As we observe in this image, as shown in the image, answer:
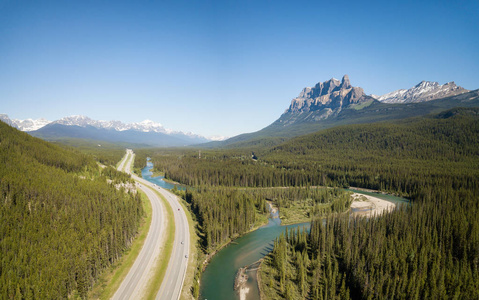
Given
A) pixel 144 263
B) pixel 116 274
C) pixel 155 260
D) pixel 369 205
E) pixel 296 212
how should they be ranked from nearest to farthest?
pixel 116 274 → pixel 144 263 → pixel 155 260 → pixel 296 212 → pixel 369 205

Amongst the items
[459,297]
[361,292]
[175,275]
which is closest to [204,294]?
[175,275]

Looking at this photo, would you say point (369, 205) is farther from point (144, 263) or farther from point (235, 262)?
point (144, 263)

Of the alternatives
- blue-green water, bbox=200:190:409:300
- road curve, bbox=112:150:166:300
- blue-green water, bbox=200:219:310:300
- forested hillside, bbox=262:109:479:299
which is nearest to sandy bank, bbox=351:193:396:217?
forested hillside, bbox=262:109:479:299

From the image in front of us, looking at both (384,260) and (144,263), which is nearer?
(384,260)

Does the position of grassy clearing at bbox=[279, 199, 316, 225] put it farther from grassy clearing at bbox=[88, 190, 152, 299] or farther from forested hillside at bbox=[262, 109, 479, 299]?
grassy clearing at bbox=[88, 190, 152, 299]

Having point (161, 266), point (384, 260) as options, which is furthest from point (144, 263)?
point (384, 260)

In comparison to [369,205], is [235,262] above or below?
above

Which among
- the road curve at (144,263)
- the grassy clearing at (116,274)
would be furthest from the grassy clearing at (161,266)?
the grassy clearing at (116,274)
